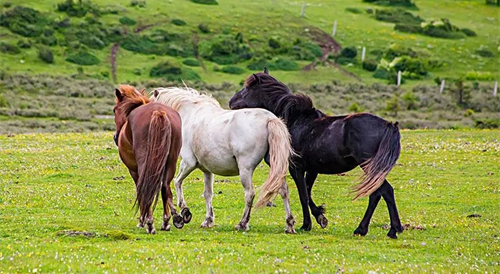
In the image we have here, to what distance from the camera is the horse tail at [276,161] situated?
41.8ft

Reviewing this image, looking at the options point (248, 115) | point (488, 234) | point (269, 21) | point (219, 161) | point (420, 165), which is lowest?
point (269, 21)

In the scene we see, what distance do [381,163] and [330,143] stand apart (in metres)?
1.19

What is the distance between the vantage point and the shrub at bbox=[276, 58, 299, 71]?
6975 centimetres

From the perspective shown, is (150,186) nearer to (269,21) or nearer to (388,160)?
(388,160)

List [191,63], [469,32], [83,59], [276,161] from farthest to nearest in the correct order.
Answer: [469,32] → [191,63] → [83,59] → [276,161]

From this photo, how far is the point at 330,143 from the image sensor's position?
→ 1345cm

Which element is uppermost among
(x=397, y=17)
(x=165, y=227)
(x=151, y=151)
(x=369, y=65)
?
(x=151, y=151)

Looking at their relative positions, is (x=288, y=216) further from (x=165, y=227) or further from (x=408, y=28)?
(x=408, y=28)

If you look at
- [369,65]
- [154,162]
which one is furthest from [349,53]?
[154,162]

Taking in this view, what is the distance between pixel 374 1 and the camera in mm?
104250

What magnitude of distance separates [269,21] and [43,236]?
3103 inches

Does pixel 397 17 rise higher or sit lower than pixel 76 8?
lower

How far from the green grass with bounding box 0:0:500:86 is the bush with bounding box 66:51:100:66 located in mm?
820

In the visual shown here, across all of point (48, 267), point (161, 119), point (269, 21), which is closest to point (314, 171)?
point (161, 119)
